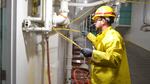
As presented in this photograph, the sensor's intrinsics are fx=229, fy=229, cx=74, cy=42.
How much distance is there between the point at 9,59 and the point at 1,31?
8.7 inches

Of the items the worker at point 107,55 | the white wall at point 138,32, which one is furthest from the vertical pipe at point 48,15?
the white wall at point 138,32

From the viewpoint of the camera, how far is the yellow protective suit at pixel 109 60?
2158 mm

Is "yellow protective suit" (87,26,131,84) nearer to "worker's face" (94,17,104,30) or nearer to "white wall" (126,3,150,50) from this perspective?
"worker's face" (94,17,104,30)

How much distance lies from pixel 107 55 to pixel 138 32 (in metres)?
5.41

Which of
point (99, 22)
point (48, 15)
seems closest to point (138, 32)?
point (99, 22)

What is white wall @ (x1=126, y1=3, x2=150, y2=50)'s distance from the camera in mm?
6606

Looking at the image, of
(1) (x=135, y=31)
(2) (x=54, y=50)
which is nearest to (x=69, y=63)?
(2) (x=54, y=50)

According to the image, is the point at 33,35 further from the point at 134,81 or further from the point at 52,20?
the point at 134,81

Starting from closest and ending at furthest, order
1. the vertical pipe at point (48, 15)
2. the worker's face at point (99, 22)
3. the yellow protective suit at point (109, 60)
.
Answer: the vertical pipe at point (48, 15), the yellow protective suit at point (109, 60), the worker's face at point (99, 22)

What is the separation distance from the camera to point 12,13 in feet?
5.51

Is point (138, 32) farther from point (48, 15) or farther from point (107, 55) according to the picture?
point (48, 15)

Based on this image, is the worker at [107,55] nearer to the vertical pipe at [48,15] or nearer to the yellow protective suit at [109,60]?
the yellow protective suit at [109,60]

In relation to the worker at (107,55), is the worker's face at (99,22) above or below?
above

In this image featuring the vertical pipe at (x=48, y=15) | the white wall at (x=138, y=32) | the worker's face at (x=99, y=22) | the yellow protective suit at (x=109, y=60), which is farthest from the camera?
the white wall at (x=138, y=32)
